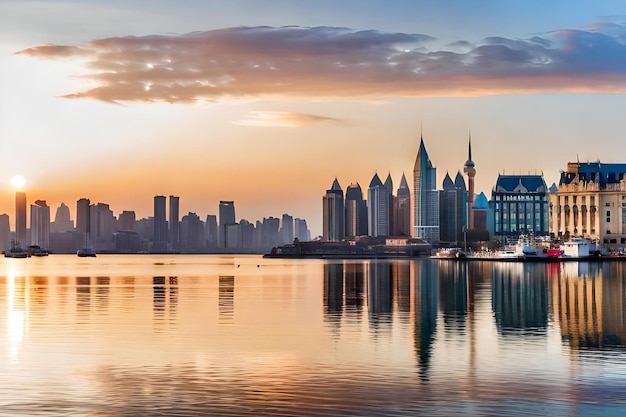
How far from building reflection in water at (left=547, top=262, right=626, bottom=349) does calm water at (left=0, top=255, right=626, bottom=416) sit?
22 cm

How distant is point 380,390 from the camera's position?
39594 millimetres

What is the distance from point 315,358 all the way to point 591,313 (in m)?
33.4

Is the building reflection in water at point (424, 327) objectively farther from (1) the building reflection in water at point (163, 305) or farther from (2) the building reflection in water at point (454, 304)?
(1) the building reflection in water at point (163, 305)

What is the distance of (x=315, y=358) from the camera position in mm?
49281

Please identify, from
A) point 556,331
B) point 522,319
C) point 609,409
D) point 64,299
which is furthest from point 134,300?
point 609,409

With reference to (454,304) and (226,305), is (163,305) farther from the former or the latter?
(454,304)

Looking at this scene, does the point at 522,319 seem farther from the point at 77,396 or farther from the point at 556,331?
the point at 77,396

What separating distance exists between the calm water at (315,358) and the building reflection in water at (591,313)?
0.22 meters

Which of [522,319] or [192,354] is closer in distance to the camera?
[192,354]

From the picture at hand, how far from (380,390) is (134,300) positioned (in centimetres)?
5894

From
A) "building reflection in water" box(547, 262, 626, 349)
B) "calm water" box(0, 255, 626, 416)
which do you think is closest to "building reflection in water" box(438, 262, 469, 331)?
"calm water" box(0, 255, 626, 416)

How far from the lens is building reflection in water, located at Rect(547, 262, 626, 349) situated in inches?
2234

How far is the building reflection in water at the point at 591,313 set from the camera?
186 feet

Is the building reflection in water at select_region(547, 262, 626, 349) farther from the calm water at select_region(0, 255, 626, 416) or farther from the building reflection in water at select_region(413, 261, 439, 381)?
the building reflection in water at select_region(413, 261, 439, 381)
